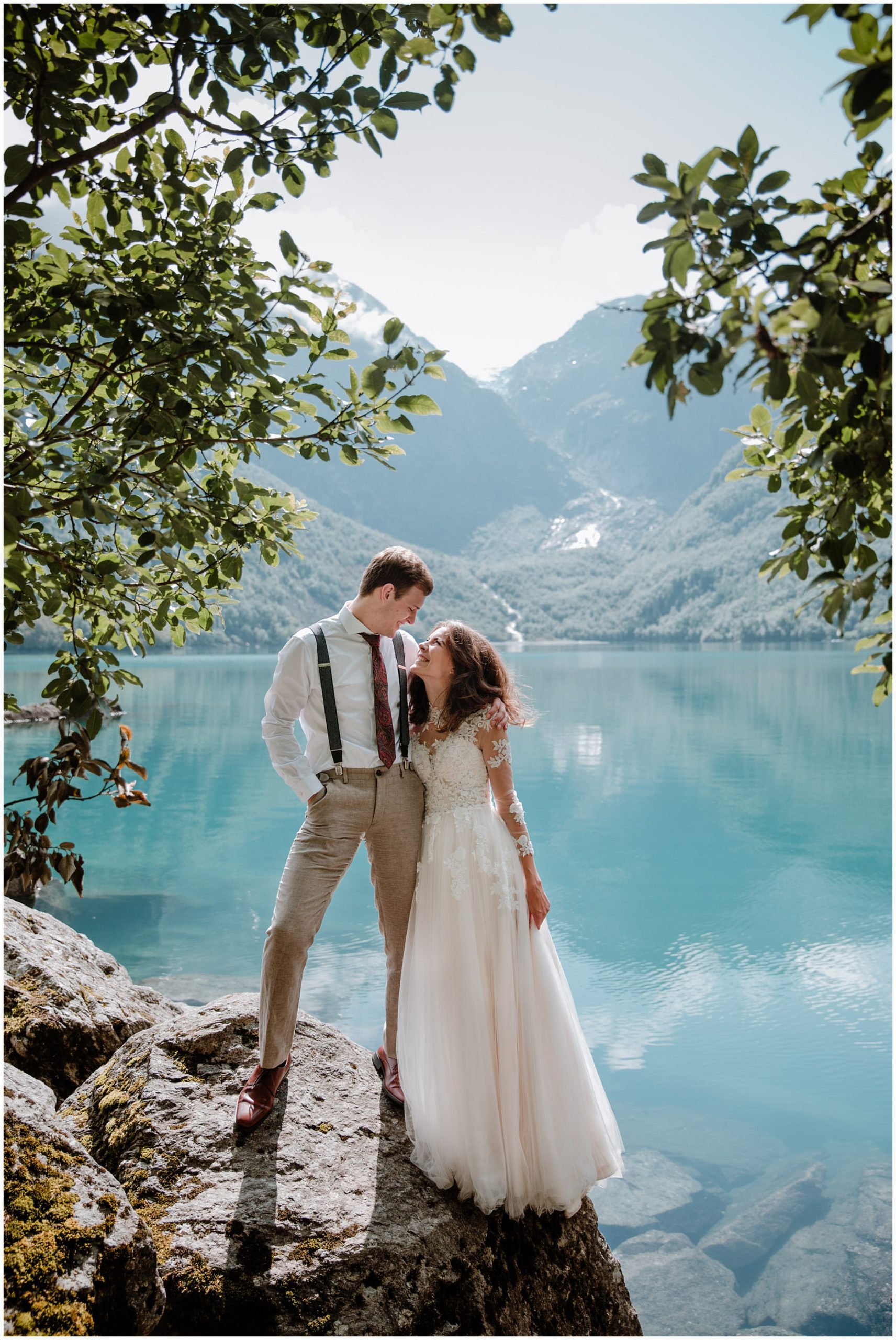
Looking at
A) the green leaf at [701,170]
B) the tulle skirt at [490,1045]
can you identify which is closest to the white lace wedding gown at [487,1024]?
the tulle skirt at [490,1045]

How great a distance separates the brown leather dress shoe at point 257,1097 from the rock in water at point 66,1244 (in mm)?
773

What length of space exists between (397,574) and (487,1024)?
1.72 m

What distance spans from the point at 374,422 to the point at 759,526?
190m

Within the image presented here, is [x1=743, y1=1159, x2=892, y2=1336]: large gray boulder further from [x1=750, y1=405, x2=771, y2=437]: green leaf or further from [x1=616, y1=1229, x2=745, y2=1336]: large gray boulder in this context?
[x1=750, y1=405, x2=771, y2=437]: green leaf

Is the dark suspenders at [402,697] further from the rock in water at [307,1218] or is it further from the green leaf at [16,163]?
the green leaf at [16,163]

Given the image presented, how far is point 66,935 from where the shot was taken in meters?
5.03

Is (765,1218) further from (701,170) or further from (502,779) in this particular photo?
(701,170)

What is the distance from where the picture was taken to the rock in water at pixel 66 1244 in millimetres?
1921

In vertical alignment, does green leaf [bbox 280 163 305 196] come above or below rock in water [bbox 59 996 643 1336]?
above

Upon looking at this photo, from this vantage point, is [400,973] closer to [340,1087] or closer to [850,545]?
[340,1087]

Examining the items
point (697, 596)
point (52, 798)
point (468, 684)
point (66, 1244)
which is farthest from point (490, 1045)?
point (697, 596)

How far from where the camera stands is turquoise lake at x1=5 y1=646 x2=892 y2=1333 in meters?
9.56

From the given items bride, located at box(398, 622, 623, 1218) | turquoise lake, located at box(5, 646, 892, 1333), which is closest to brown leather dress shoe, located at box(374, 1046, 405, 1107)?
bride, located at box(398, 622, 623, 1218)

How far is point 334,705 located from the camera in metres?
3.37
